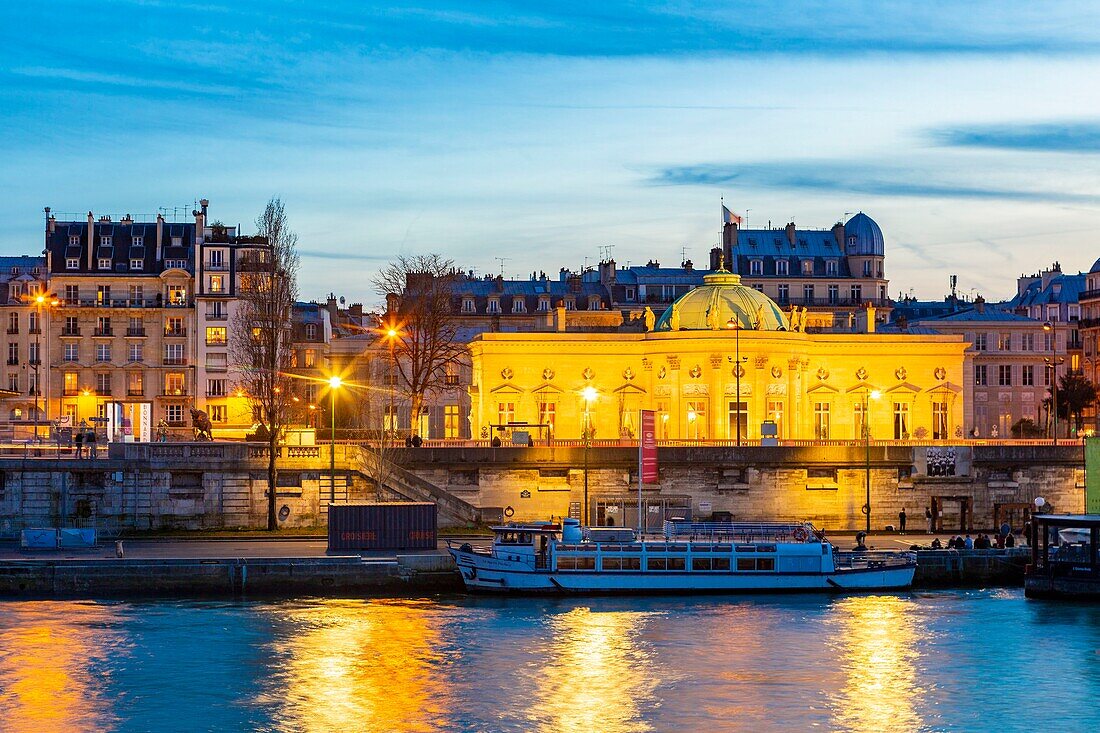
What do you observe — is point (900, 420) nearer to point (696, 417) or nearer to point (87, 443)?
point (696, 417)

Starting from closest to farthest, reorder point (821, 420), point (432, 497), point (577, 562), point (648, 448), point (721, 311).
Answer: point (577, 562) < point (648, 448) < point (432, 497) < point (721, 311) < point (821, 420)

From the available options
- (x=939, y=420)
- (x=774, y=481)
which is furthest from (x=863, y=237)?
(x=774, y=481)

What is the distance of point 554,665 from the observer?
57.3 meters

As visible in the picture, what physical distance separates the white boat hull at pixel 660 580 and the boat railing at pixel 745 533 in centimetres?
194

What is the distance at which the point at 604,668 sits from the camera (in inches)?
2240

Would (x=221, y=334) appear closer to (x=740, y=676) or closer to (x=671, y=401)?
(x=671, y=401)

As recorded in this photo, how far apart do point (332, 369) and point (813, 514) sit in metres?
53.8

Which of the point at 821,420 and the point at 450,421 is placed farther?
the point at 450,421

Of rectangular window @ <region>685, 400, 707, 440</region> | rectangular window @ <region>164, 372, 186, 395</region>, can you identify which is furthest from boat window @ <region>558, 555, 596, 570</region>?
Result: rectangular window @ <region>164, 372, 186, 395</region>

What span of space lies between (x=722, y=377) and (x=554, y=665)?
169 ft

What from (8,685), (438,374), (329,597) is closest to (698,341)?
(438,374)

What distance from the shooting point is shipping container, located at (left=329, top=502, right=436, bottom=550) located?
75125 millimetres

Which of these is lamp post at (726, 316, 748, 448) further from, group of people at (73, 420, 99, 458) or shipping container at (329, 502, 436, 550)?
group of people at (73, 420, 99, 458)

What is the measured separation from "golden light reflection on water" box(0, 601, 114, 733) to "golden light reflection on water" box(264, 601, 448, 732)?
5.27 m
